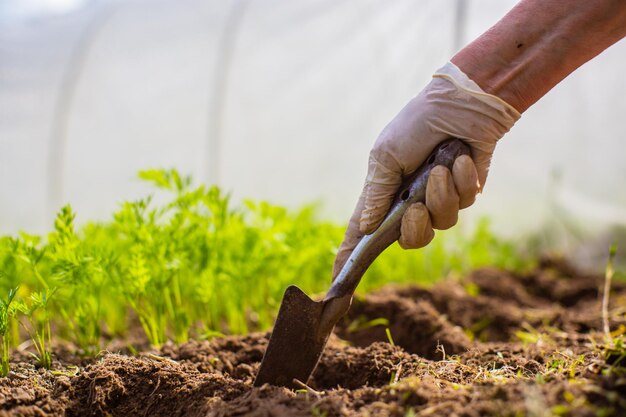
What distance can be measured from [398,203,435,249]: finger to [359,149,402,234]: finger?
13 cm

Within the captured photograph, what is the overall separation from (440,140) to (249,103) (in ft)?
12.3

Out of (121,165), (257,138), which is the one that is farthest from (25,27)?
(257,138)

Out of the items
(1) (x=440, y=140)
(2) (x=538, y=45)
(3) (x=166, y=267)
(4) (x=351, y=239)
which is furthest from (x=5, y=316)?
(2) (x=538, y=45)

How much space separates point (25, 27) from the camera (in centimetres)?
491

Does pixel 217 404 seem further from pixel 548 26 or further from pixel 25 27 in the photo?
pixel 25 27

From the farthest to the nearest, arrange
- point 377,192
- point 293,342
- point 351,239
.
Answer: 1. point 351,239
2. point 377,192
3. point 293,342

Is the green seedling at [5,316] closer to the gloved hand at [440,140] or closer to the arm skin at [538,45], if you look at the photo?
the gloved hand at [440,140]

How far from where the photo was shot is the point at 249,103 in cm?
544

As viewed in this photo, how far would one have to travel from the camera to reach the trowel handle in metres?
1.87

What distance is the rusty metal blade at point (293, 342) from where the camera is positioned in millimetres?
1843

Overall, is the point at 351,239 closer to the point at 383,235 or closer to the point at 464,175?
the point at 383,235

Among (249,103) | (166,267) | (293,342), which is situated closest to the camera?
(293,342)

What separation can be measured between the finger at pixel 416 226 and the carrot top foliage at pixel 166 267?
88cm

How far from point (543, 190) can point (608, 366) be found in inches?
165
